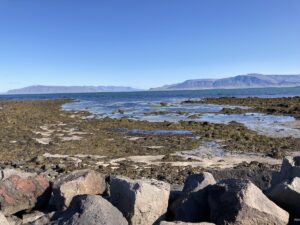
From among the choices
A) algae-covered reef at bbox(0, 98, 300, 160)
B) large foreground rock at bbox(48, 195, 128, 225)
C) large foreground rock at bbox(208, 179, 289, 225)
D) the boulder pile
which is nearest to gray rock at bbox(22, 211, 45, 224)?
the boulder pile

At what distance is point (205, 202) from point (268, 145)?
15621mm

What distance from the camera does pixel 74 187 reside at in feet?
24.9

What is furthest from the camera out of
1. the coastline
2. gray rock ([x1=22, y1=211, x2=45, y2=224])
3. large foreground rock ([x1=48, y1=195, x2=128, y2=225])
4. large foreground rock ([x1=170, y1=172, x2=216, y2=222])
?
the coastline

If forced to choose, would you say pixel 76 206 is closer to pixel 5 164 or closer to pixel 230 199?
pixel 230 199

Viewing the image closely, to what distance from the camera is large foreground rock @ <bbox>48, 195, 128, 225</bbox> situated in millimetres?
6134

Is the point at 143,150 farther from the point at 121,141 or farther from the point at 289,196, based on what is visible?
the point at 289,196

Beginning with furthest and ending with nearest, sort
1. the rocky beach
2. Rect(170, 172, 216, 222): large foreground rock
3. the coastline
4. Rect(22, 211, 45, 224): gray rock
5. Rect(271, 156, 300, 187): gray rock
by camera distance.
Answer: the coastline < Rect(271, 156, 300, 187): gray rock < Rect(22, 211, 45, 224): gray rock < Rect(170, 172, 216, 222): large foreground rock < the rocky beach

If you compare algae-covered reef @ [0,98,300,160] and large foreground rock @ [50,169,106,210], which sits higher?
large foreground rock @ [50,169,106,210]

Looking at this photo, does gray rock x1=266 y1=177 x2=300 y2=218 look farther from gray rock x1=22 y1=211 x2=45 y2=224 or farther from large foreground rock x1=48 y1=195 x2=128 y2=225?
gray rock x1=22 y1=211 x2=45 y2=224

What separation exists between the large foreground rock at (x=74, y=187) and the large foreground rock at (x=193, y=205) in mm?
1564

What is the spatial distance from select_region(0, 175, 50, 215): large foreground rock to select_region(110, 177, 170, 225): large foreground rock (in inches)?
65.5

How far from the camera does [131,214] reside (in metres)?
6.71

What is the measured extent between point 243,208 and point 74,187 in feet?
10.2

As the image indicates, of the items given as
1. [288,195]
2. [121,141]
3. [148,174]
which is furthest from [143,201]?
[121,141]
